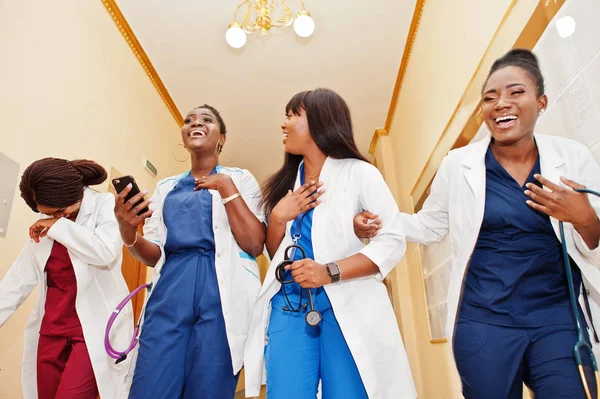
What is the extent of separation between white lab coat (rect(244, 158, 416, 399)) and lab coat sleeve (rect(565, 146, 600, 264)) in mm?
466

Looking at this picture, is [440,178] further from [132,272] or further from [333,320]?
[132,272]

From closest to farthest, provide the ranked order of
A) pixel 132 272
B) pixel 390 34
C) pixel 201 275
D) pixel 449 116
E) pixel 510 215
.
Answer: pixel 510 215 → pixel 201 275 → pixel 449 116 → pixel 132 272 → pixel 390 34

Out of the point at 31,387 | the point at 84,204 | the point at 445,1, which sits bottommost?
the point at 31,387

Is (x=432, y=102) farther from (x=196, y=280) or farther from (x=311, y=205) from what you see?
(x=196, y=280)

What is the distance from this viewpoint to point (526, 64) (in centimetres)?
135

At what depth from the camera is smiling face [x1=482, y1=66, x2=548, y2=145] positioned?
1226 mm

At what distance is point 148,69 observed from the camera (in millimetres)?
4016

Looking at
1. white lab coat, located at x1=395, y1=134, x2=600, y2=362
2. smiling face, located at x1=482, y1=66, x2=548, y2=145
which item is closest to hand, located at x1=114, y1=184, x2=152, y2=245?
white lab coat, located at x1=395, y1=134, x2=600, y2=362

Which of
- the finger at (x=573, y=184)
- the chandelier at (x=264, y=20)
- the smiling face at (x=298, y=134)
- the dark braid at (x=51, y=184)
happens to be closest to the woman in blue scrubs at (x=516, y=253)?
the finger at (x=573, y=184)

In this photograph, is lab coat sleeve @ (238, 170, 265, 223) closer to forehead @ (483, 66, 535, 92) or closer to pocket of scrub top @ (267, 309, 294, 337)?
pocket of scrub top @ (267, 309, 294, 337)

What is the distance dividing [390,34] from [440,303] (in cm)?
255

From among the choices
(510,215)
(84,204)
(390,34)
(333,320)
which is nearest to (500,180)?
(510,215)

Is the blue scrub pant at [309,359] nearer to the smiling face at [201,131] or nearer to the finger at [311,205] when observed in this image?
the finger at [311,205]

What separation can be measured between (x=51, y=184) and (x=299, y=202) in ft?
3.37
